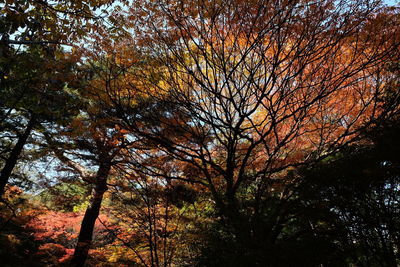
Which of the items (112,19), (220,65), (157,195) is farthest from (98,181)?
(220,65)

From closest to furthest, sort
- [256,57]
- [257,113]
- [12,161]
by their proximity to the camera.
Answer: [256,57], [257,113], [12,161]

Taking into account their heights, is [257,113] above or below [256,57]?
above

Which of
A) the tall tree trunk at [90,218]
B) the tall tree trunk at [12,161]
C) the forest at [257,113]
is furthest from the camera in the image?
the tall tree trunk at [12,161]

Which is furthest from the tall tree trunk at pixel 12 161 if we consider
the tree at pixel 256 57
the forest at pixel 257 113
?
the tree at pixel 256 57

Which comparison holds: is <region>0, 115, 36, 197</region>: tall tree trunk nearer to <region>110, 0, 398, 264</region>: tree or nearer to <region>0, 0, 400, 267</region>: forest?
<region>0, 0, 400, 267</region>: forest

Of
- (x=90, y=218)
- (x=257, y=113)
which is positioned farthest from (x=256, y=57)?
(x=90, y=218)

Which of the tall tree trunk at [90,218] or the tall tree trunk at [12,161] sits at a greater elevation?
the tall tree trunk at [12,161]

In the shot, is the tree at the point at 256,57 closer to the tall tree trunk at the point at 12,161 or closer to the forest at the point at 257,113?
the forest at the point at 257,113

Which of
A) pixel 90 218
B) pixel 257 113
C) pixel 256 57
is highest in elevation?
pixel 257 113

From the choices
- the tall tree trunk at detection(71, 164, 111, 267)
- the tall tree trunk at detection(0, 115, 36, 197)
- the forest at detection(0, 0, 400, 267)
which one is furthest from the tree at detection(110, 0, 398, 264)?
the tall tree trunk at detection(0, 115, 36, 197)

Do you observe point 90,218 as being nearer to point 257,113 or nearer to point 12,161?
point 12,161

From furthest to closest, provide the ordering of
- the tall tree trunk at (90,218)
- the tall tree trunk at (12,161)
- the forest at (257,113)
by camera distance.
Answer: the tall tree trunk at (12,161) → the tall tree trunk at (90,218) → the forest at (257,113)

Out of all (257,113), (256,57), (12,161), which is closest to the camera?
(256,57)

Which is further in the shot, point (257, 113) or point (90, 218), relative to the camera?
point (90, 218)
